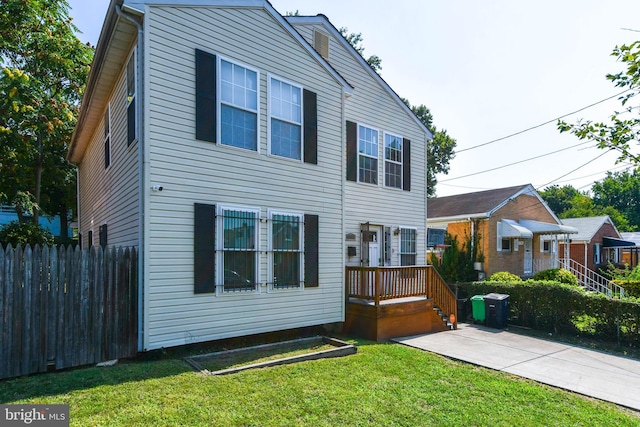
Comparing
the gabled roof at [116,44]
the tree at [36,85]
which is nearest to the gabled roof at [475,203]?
the gabled roof at [116,44]

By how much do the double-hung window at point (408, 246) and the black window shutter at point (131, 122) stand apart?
779 cm

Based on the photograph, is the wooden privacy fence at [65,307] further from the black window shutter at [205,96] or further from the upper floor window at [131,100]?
the black window shutter at [205,96]

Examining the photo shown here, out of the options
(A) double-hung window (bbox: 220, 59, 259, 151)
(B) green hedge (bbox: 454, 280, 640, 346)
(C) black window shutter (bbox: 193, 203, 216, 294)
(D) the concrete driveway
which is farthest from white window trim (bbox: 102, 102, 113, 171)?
(B) green hedge (bbox: 454, 280, 640, 346)

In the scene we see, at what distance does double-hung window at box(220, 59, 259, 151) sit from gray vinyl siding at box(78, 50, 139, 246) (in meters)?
1.64

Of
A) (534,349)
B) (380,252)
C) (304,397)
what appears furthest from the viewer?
(380,252)

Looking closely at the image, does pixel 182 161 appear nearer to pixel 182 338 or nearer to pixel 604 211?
pixel 182 338

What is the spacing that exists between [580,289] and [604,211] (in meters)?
47.2

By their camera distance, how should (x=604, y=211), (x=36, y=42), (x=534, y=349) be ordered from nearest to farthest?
(x=534, y=349)
(x=36, y=42)
(x=604, y=211)

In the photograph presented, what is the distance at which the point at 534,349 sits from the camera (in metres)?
8.32

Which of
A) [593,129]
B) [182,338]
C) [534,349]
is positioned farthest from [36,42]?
[534,349]

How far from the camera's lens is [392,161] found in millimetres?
11703

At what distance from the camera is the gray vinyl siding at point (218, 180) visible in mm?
6254

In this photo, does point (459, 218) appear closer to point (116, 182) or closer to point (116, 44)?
point (116, 182)

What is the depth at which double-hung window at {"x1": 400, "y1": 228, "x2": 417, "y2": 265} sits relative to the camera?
1176 centimetres
